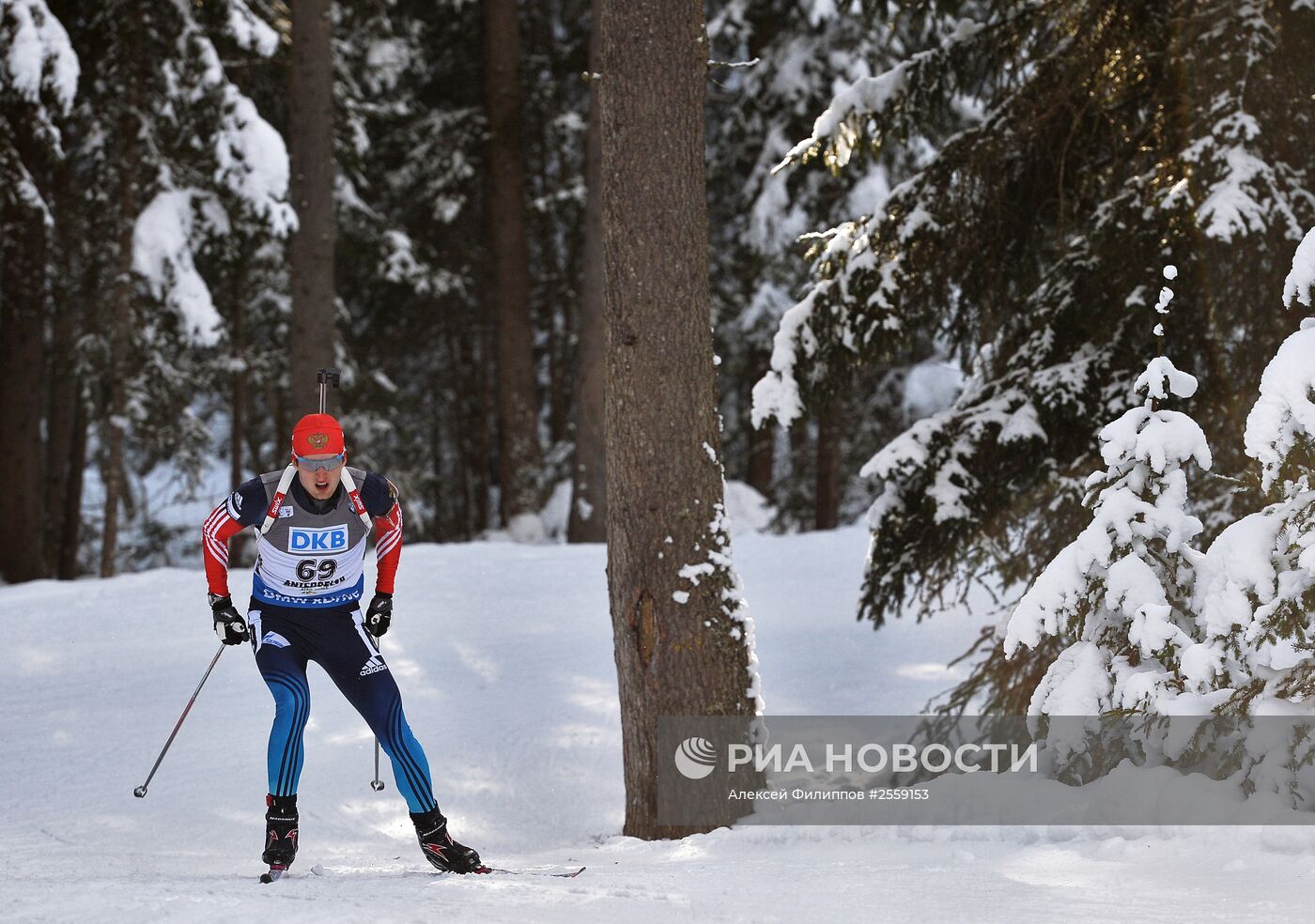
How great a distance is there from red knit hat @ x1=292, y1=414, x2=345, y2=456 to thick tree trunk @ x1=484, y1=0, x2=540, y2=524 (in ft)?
35.8

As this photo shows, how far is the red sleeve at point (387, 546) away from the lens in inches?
215

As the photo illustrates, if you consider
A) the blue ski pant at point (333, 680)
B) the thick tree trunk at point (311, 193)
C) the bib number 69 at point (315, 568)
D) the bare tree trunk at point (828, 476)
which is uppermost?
the thick tree trunk at point (311, 193)

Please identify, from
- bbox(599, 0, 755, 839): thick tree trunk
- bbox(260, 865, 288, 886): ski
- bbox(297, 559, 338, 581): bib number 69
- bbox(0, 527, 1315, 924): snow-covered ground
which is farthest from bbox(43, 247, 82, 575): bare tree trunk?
bbox(260, 865, 288, 886): ski

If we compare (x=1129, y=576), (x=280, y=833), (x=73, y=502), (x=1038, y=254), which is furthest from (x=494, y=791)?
(x=73, y=502)

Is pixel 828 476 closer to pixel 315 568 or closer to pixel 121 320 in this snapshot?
pixel 121 320

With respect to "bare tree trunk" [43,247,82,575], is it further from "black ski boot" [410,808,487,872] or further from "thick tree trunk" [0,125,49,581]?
"black ski boot" [410,808,487,872]

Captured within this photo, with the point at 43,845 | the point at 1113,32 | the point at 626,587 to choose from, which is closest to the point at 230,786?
the point at 43,845

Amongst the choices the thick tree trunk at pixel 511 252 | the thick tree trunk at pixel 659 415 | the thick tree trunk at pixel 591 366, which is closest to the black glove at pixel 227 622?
the thick tree trunk at pixel 659 415

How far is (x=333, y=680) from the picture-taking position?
5105mm

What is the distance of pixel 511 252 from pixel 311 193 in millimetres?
4203

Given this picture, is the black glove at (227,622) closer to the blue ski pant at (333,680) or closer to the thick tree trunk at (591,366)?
the blue ski pant at (333,680)

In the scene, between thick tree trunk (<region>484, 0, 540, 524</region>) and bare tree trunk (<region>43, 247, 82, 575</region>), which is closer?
bare tree trunk (<region>43, 247, 82, 575</region>)

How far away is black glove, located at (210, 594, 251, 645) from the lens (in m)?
5.11

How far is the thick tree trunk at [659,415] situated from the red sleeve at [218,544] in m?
1.75
